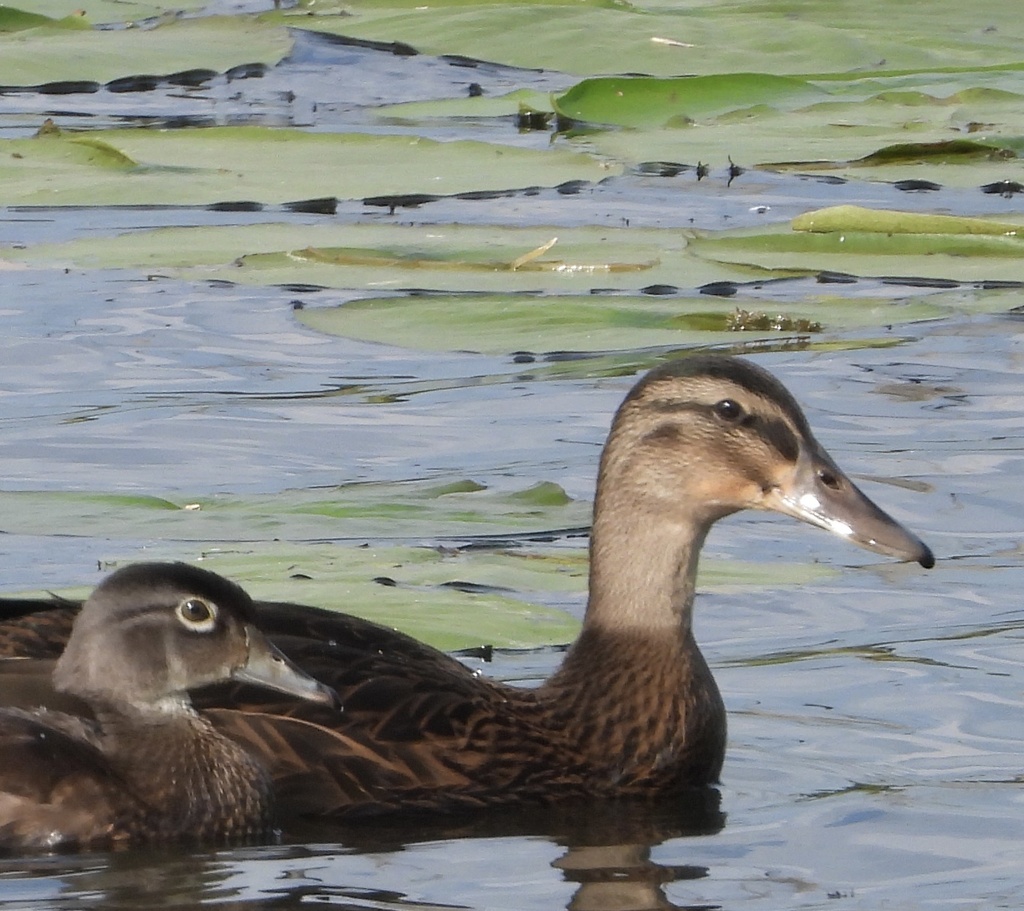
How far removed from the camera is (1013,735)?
7.06 m

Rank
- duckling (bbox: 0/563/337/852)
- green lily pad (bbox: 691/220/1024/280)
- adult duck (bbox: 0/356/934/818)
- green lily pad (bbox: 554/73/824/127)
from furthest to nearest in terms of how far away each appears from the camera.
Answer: green lily pad (bbox: 554/73/824/127)
green lily pad (bbox: 691/220/1024/280)
adult duck (bbox: 0/356/934/818)
duckling (bbox: 0/563/337/852)

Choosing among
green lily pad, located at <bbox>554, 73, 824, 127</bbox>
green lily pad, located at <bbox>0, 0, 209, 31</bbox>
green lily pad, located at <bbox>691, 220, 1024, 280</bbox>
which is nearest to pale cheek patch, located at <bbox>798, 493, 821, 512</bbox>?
green lily pad, located at <bbox>691, 220, 1024, 280</bbox>

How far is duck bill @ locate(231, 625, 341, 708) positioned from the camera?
6523 mm

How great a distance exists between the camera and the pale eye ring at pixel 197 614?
652 cm

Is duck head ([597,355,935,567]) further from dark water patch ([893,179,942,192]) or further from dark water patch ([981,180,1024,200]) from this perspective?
dark water patch ([893,179,942,192])

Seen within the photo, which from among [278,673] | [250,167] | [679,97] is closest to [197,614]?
[278,673]

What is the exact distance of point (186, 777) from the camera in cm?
646

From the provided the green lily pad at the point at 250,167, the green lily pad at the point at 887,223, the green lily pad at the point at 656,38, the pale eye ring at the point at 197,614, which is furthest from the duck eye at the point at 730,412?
the green lily pad at the point at 656,38

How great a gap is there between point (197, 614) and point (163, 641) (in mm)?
107

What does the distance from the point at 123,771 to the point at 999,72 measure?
11.4m

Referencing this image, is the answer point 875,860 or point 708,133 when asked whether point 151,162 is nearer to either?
point 708,133

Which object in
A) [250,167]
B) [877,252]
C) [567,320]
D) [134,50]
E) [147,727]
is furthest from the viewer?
[134,50]

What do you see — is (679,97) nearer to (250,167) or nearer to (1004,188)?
(1004,188)

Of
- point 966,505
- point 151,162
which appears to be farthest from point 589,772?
point 151,162
